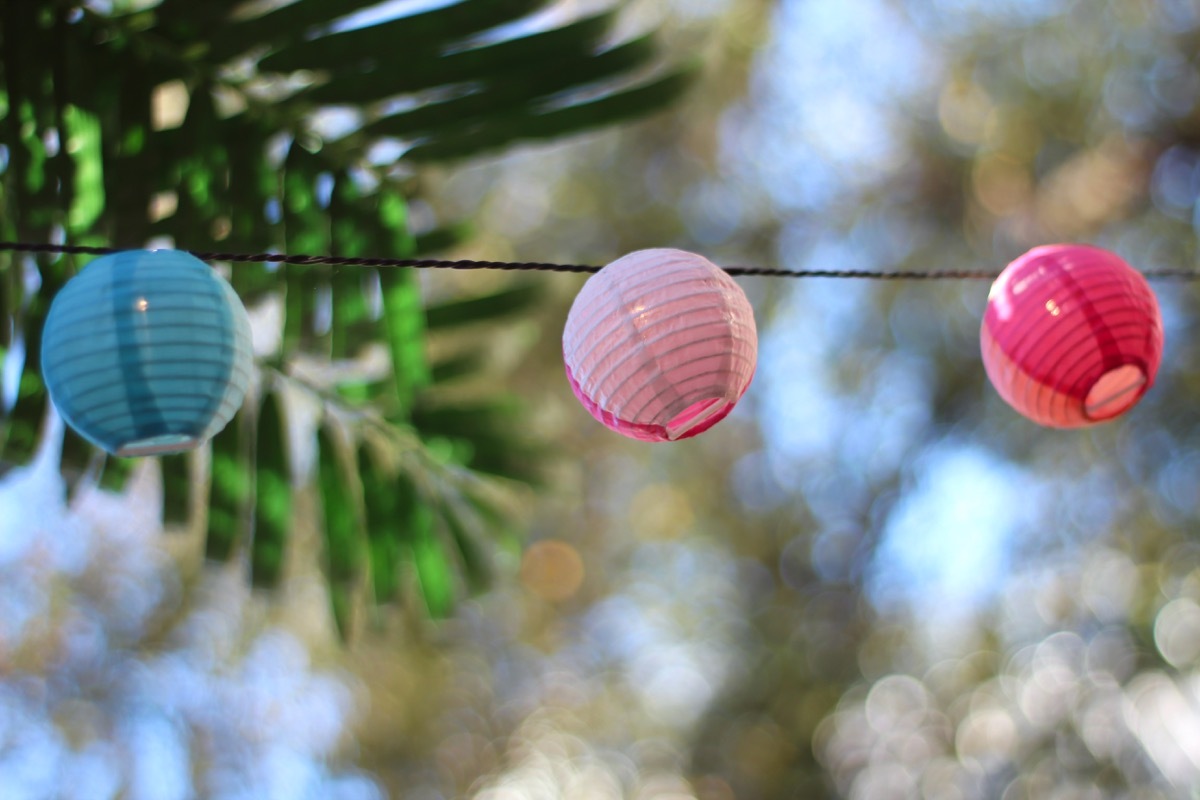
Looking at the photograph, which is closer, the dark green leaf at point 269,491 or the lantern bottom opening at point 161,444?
the lantern bottom opening at point 161,444

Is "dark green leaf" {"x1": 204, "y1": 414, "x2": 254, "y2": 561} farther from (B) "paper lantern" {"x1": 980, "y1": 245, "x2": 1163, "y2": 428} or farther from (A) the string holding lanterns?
(B) "paper lantern" {"x1": 980, "y1": 245, "x2": 1163, "y2": 428}

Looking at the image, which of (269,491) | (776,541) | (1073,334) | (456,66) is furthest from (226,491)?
(776,541)

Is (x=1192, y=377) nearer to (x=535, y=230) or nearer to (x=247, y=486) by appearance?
(x=535, y=230)

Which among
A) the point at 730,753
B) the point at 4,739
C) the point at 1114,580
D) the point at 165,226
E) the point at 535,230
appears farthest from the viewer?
the point at 535,230

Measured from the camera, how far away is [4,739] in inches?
140

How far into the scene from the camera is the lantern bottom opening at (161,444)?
0.95m

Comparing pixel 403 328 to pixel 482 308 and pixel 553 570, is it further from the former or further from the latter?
pixel 553 570

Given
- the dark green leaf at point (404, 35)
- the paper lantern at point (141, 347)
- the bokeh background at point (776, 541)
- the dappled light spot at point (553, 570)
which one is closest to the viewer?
the paper lantern at point (141, 347)

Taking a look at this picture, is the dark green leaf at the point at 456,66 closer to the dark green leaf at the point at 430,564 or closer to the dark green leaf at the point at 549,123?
the dark green leaf at the point at 549,123

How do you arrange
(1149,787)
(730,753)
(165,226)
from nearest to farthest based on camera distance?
(165,226) < (1149,787) < (730,753)

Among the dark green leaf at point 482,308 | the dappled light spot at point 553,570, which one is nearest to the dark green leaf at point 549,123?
the dark green leaf at point 482,308

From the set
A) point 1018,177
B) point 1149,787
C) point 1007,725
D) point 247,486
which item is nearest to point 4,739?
point 247,486

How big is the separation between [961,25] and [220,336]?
144 inches

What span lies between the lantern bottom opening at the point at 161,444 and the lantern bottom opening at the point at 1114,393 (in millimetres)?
932
